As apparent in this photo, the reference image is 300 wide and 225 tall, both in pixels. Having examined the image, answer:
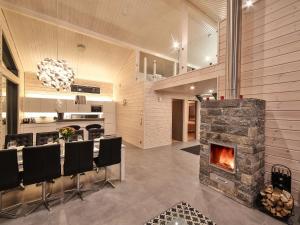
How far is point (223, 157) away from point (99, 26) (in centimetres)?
529

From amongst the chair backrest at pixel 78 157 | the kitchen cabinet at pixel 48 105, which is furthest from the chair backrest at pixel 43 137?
the kitchen cabinet at pixel 48 105

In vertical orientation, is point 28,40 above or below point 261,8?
above

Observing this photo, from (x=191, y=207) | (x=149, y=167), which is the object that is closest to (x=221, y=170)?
(x=191, y=207)

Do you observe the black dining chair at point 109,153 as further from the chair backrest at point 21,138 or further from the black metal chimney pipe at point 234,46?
the black metal chimney pipe at point 234,46

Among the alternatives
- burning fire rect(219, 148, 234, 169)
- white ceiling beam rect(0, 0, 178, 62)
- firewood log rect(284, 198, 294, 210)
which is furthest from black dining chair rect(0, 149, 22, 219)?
white ceiling beam rect(0, 0, 178, 62)

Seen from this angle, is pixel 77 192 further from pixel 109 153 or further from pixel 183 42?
pixel 183 42

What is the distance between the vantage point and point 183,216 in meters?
2.11

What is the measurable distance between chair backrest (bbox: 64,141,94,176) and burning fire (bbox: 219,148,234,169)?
246 cm

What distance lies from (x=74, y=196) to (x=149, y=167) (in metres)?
1.87

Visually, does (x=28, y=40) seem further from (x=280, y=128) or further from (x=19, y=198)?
(x=280, y=128)

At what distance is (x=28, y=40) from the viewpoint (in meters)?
4.96

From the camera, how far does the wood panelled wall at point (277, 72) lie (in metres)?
2.28

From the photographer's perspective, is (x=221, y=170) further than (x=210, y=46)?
No

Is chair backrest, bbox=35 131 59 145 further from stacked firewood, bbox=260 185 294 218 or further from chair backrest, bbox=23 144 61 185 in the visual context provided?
stacked firewood, bbox=260 185 294 218
